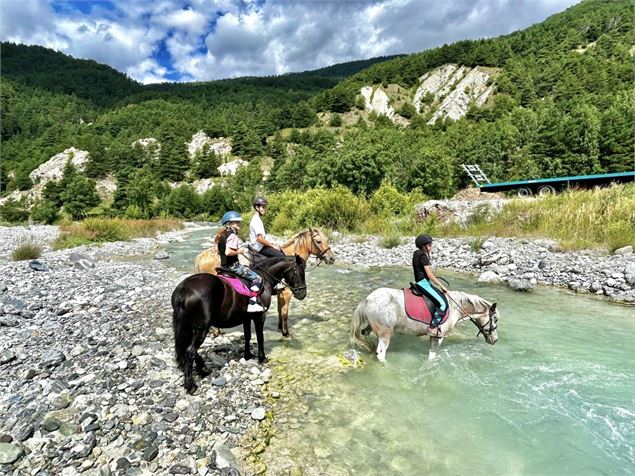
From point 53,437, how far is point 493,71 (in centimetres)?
17701

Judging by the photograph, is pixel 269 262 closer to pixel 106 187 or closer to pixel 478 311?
pixel 478 311

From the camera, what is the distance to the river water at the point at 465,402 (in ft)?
14.5

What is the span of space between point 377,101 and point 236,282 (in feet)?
583

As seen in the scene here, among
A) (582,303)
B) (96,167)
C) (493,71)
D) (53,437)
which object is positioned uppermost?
(493,71)

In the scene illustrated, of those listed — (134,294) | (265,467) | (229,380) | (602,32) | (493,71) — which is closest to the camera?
(265,467)

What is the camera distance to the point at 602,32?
132 metres

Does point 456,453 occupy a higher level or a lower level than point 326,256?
lower

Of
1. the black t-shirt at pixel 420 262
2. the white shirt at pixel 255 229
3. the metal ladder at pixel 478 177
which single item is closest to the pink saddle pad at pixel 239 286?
the white shirt at pixel 255 229

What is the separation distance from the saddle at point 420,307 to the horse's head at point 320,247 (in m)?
2.31

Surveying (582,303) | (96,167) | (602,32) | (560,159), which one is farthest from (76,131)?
(602,32)

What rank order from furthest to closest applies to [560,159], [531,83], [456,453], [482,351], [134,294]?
[531,83]
[560,159]
[134,294]
[482,351]
[456,453]

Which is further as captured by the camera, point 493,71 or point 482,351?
point 493,71

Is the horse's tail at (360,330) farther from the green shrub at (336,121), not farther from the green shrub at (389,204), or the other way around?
the green shrub at (336,121)

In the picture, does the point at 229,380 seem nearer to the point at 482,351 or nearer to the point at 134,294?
the point at 482,351
